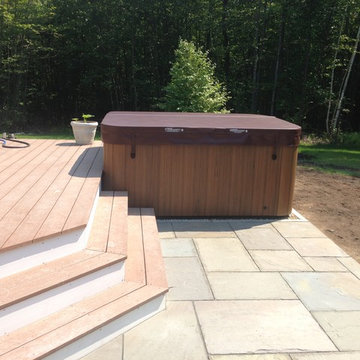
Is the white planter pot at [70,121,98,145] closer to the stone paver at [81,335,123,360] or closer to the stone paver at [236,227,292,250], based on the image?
the stone paver at [236,227,292,250]

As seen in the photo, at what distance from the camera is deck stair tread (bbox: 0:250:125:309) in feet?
6.16

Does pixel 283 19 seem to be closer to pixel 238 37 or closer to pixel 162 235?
pixel 238 37

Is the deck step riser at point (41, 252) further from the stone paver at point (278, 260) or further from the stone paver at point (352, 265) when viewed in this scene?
the stone paver at point (352, 265)

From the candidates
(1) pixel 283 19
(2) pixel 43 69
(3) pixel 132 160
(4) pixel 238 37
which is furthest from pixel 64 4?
(3) pixel 132 160

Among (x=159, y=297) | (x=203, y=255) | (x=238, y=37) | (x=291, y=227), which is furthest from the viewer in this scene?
(x=238, y=37)

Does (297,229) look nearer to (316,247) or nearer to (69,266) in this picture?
(316,247)

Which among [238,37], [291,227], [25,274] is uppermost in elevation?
[238,37]

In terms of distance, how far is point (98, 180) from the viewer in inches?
139

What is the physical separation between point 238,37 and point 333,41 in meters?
2.94

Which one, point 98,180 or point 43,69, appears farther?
point 43,69

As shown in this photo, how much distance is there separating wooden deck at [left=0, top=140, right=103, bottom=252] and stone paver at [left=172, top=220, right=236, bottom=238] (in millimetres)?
850

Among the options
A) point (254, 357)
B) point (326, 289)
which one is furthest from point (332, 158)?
point (254, 357)

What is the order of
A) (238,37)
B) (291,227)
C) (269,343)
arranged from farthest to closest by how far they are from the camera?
1. (238,37)
2. (291,227)
3. (269,343)

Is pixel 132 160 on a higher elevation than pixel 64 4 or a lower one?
lower
